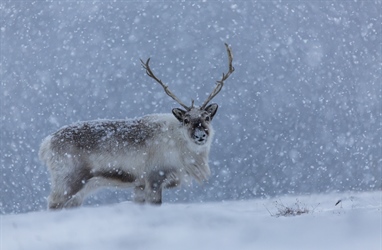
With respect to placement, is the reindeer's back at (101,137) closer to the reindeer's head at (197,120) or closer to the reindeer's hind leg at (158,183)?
the reindeer's head at (197,120)

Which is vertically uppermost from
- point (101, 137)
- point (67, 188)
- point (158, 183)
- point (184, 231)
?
point (184, 231)

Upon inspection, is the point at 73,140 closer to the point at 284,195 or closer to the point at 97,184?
the point at 97,184

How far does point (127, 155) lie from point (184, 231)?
226 cm

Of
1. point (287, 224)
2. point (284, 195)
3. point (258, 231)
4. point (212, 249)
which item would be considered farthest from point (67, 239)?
point (284, 195)

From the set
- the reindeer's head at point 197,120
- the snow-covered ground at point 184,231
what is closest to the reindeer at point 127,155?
the reindeer's head at point 197,120

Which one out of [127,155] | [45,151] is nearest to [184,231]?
[127,155]

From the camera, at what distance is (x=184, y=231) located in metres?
4.62

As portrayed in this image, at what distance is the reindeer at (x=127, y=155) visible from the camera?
6.64 m

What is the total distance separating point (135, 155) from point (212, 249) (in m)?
2.71

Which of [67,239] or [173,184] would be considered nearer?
[67,239]

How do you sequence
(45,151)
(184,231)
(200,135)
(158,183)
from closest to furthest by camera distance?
(184,231), (200,135), (158,183), (45,151)

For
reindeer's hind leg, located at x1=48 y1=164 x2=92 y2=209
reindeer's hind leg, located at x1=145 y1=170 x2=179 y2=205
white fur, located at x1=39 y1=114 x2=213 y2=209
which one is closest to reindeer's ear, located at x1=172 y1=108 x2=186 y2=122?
white fur, located at x1=39 y1=114 x2=213 y2=209

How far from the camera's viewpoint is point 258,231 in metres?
4.57

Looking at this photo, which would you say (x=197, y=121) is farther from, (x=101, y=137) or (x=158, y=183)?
(x=101, y=137)
